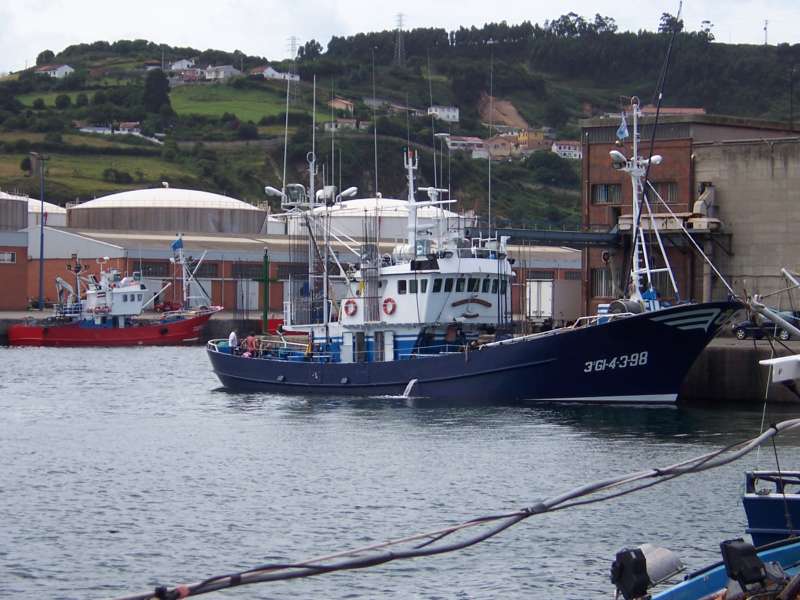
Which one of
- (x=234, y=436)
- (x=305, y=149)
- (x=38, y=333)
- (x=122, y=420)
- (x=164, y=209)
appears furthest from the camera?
(x=305, y=149)

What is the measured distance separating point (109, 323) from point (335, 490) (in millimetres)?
53889

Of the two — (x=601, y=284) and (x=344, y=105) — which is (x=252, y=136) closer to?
(x=344, y=105)

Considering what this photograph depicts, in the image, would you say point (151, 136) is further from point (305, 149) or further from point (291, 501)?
point (291, 501)

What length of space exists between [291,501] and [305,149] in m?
130

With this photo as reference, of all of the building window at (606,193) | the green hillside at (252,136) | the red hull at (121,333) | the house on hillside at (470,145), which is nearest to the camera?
the building window at (606,193)

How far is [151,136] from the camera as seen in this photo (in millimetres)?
167375

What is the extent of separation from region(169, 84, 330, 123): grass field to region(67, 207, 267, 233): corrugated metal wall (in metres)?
66.5

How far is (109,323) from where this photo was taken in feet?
257

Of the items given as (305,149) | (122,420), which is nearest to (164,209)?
Result: (305,149)

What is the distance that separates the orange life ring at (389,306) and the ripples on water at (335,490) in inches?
111

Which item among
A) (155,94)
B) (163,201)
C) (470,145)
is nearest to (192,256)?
(163,201)

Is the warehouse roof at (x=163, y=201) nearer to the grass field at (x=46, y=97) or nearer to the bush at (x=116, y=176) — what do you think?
the bush at (x=116, y=176)

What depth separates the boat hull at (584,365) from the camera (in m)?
38.7

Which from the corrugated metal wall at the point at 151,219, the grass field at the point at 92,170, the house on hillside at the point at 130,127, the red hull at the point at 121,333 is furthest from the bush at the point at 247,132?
the red hull at the point at 121,333
